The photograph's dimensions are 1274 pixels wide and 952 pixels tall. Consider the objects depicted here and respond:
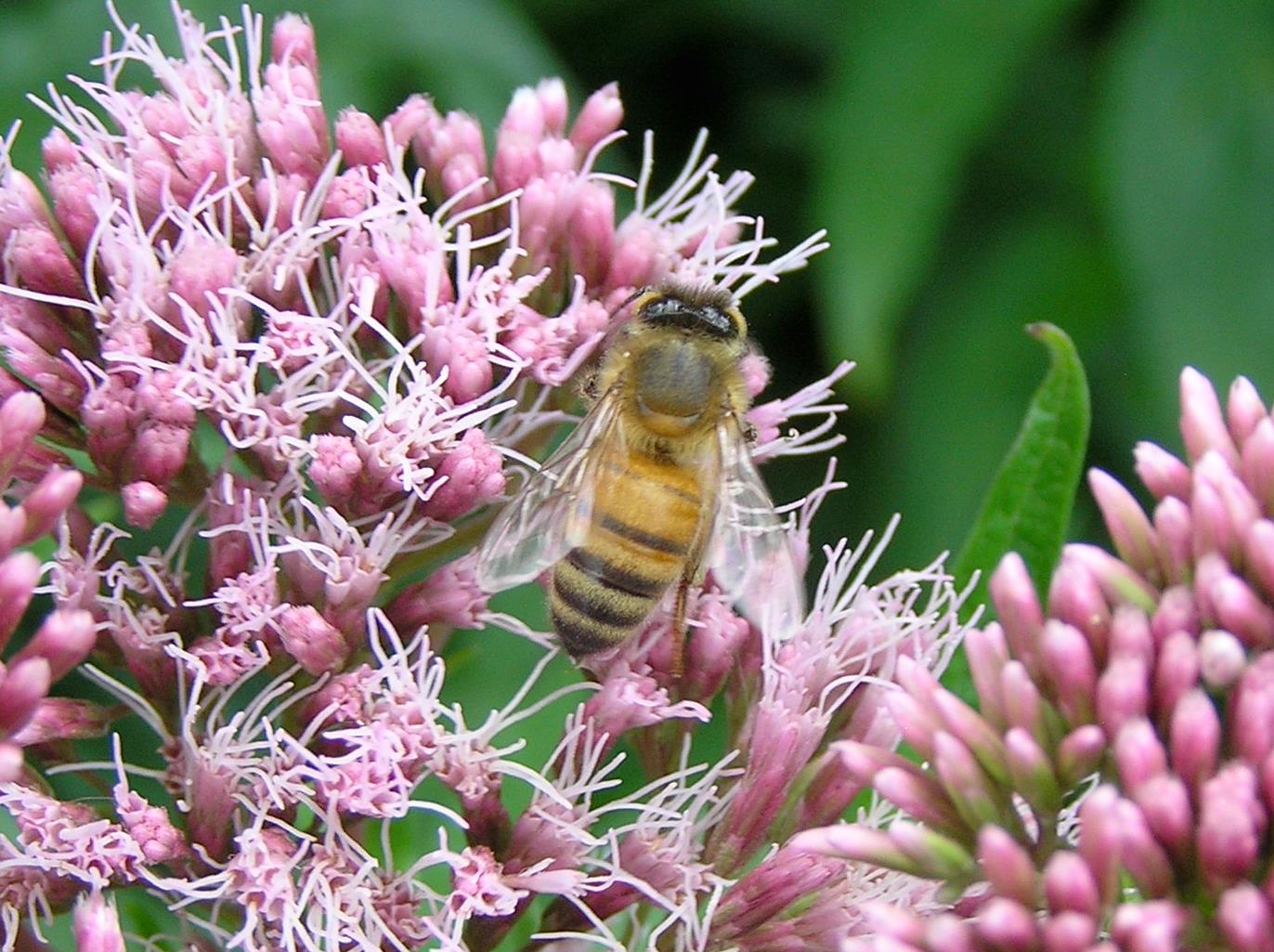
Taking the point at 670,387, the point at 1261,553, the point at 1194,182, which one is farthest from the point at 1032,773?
the point at 1194,182

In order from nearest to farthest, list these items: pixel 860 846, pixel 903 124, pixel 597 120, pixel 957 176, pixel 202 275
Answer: pixel 860 846 → pixel 202 275 → pixel 597 120 → pixel 903 124 → pixel 957 176

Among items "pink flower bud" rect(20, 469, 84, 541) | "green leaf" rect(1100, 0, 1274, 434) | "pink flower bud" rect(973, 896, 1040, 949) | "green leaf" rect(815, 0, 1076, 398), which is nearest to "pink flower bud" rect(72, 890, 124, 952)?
"pink flower bud" rect(20, 469, 84, 541)

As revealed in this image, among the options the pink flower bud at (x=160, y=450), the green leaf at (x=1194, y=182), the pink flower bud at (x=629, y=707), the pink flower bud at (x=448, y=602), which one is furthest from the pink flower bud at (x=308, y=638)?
the green leaf at (x=1194, y=182)

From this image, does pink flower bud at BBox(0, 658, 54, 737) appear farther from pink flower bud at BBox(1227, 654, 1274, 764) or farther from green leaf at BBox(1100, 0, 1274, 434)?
green leaf at BBox(1100, 0, 1274, 434)

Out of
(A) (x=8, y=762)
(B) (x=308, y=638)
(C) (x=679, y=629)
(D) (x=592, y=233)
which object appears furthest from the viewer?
(D) (x=592, y=233)

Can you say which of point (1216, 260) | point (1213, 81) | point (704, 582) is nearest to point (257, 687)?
point (704, 582)

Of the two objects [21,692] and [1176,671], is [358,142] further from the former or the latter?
[1176,671]
